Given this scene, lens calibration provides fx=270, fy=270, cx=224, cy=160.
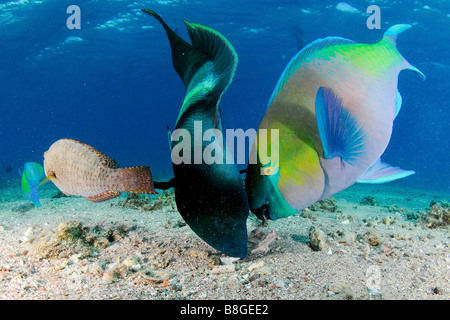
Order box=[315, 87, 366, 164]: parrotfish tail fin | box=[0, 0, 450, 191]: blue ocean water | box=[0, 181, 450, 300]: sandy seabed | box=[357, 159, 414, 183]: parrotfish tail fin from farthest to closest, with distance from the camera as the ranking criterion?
box=[0, 0, 450, 191]: blue ocean water < box=[0, 181, 450, 300]: sandy seabed < box=[357, 159, 414, 183]: parrotfish tail fin < box=[315, 87, 366, 164]: parrotfish tail fin

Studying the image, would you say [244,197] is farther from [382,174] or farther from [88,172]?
[382,174]

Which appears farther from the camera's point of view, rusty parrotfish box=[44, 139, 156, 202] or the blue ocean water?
the blue ocean water

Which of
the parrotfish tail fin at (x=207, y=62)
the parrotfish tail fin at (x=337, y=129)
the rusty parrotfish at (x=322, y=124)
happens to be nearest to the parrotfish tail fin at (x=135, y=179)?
the parrotfish tail fin at (x=207, y=62)

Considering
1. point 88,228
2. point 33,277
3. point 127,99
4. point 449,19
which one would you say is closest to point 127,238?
point 88,228

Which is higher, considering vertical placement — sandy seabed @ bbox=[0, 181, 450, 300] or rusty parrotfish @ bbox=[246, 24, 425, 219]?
rusty parrotfish @ bbox=[246, 24, 425, 219]

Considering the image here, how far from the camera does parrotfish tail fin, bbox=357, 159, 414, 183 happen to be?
53.3 inches

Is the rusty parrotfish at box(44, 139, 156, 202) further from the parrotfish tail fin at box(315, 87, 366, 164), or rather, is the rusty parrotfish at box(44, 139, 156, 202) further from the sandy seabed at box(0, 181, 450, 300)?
the sandy seabed at box(0, 181, 450, 300)

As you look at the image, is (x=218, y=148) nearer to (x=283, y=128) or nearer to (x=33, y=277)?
(x=283, y=128)

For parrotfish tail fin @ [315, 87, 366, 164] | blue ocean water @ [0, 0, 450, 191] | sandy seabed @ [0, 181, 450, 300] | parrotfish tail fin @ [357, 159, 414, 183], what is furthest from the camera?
blue ocean water @ [0, 0, 450, 191]

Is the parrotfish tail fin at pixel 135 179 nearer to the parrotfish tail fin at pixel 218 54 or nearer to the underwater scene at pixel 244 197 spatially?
the underwater scene at pixel 244 197

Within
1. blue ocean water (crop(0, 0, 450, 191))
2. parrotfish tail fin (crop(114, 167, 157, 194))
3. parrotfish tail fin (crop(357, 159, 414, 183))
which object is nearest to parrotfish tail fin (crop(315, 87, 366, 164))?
parrotfish tail fin (crop(357, 159, 414, 183))

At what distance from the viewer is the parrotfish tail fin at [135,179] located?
1040 millimetres

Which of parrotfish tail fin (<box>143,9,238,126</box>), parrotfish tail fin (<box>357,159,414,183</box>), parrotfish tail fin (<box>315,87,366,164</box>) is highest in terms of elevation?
parrotfish tail fin (<box>143,9,238,126</box>)

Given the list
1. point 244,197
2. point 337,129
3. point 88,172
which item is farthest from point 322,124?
point 88,172
